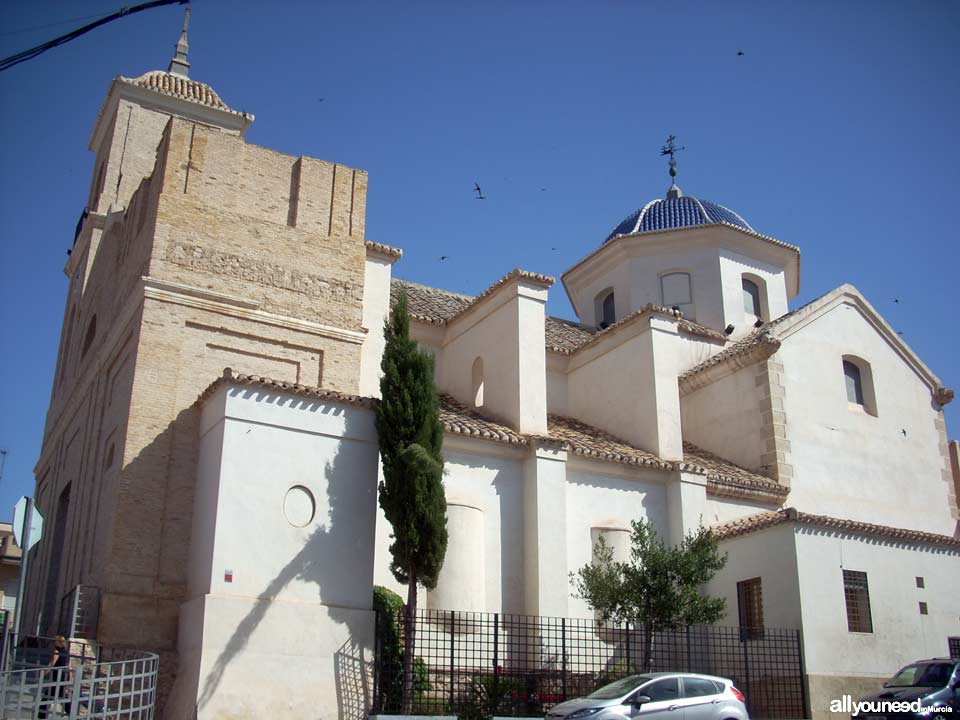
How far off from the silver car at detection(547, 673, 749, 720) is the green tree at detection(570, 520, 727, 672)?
2.77m

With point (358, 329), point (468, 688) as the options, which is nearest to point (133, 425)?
point (358, 329)

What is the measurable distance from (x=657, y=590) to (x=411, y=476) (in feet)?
14.4

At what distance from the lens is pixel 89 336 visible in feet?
68.8

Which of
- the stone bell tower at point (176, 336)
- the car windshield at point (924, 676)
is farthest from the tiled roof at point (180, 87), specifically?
the car windshield at point (924, 676)

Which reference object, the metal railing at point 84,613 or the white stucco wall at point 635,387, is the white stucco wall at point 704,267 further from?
the metal railing at point 84,613

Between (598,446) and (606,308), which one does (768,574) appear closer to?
(598,446)

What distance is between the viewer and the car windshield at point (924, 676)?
13484 millimetres

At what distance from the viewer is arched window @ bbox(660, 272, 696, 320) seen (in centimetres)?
2566

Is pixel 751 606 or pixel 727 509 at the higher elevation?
pixel 727 509

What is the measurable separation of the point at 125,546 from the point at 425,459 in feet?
15.0

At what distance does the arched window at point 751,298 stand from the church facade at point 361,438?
9 centimetres

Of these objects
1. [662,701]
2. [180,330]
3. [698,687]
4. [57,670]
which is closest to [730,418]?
[698,687]

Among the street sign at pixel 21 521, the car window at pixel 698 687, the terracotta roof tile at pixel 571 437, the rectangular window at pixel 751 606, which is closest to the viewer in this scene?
the street sign at pixel 21 521

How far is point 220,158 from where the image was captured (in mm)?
17391
